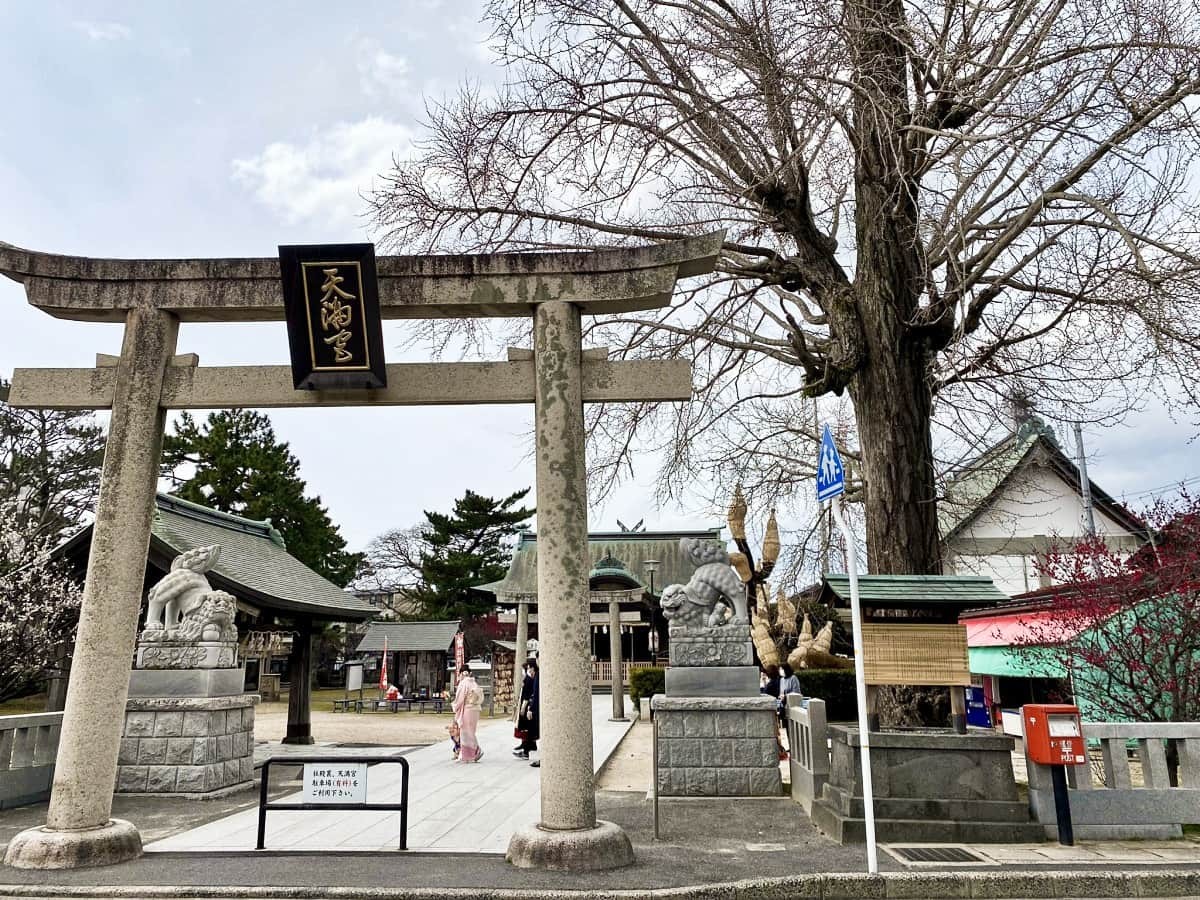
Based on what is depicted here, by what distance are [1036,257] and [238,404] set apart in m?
9.76

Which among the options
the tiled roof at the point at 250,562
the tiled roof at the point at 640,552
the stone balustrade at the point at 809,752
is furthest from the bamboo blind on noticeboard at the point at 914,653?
the tiled roof at the point at 640,552

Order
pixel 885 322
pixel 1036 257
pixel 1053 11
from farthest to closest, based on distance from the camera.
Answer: pixel 885 322, pixel 1036 257, pixel 1053 11

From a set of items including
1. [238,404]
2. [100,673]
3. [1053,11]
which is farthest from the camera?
[1053,11]

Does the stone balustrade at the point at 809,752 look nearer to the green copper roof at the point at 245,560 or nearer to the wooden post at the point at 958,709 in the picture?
the wooden post at the point at 958,709

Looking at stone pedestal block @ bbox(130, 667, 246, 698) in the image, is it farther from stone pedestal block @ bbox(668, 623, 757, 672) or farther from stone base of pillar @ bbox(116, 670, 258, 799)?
stone pedestal block @ bbox(668, 623, 757, 672)

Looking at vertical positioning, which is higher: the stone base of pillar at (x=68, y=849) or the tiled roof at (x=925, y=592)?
the tiled roof at (x=925, y=592)

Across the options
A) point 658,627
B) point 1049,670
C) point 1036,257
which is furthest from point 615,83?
point 658,627

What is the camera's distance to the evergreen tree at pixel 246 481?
3569cm

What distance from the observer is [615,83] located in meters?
10.6

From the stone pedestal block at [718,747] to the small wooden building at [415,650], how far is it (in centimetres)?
2414

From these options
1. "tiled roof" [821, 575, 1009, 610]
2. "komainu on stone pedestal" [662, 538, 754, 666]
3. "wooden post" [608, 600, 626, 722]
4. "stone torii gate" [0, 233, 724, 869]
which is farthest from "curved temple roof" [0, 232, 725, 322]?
"wooden post" [608, 600, 626, 722]

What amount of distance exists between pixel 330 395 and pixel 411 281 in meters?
1.29

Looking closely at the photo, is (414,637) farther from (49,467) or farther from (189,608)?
(189,608)

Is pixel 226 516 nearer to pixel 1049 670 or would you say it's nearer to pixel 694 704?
pixel 694 704
